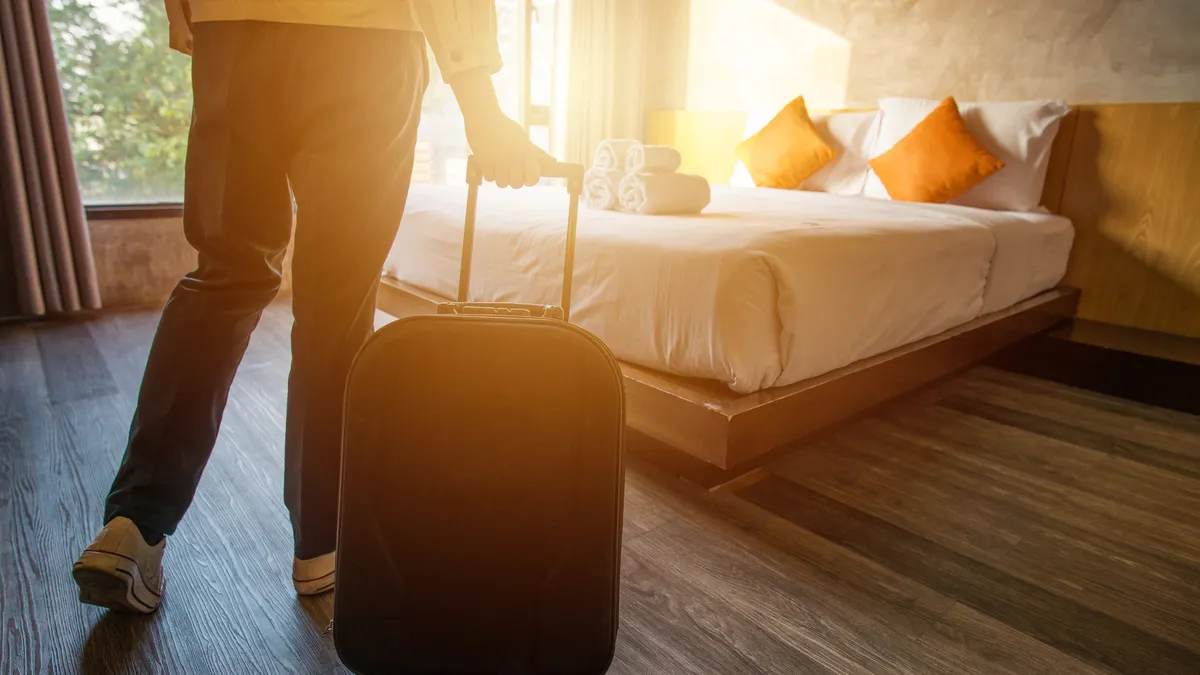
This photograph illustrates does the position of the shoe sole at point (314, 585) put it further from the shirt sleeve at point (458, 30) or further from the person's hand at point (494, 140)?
the shirt sleeve at point (458, 30)

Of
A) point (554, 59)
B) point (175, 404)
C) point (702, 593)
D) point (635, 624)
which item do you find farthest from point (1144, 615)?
point (554, 59)

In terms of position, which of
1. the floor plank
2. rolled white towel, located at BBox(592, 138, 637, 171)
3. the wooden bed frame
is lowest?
the floor plank

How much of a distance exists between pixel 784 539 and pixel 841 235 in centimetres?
75

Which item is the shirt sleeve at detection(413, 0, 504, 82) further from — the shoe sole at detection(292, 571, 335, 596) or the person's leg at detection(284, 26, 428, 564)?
the shoe sole at detection(292, 571, 335, 596)

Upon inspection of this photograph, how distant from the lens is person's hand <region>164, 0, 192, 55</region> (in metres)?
1.09

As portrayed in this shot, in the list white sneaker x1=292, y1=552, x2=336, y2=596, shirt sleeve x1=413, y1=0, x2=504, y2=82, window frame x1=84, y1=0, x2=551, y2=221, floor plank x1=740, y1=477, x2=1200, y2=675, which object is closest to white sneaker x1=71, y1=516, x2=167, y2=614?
white sneaker x1=292, y1=552, x2=336, y2=596

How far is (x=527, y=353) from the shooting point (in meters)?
0.82

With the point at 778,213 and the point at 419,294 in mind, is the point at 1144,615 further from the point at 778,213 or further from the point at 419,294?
the point at 419,294

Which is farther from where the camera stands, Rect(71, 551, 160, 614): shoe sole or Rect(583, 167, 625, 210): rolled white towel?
Rect(583, 167, 625, 210): rolled white towel

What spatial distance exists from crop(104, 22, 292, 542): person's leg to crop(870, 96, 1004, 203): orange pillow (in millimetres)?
2575

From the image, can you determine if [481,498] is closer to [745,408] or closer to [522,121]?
[745,408]

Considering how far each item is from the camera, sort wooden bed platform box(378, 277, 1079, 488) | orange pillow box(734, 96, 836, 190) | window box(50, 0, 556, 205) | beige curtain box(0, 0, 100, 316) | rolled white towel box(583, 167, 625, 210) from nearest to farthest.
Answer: wooden bed platform box(378, 277, 1079, 488) → rolled white towel box(583, 167, 625, 210) → beige curtain box(0, 0, 100, 316) → window box(50, 0, 556, 205) → orange pillow box(734, 96, 836, 190)

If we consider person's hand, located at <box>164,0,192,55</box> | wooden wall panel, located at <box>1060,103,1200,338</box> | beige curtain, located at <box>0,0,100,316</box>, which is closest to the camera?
person's hand, located at <box>164,0,192,55</box>

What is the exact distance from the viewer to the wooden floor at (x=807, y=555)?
1093 millimetres
